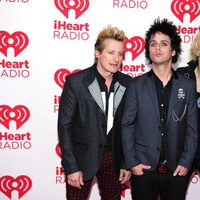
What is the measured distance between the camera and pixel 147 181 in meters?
2.16

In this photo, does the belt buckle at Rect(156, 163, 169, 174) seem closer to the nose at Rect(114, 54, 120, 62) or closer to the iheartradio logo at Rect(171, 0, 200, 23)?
the nose at Rect(114, 54, 120, 62)

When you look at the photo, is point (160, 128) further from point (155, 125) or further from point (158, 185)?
point (158, 185)

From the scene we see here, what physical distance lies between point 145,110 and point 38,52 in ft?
4.40

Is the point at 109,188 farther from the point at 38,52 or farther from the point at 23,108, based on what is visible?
the point at 38,52

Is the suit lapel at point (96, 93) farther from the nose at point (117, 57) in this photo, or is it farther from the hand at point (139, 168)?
the hand at point (139, 168)

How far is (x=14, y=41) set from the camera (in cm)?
289

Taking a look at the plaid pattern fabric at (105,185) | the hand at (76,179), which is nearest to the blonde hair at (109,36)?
the plaid pattern fabric at (105,185)

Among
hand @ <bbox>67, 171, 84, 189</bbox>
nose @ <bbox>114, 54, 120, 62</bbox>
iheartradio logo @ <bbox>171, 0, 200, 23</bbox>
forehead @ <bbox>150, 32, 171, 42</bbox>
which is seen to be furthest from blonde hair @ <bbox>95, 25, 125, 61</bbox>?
iheartradio logo @ <bbox>171, 0, 200, 23</bbox>

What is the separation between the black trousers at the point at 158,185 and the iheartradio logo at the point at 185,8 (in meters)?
1.68

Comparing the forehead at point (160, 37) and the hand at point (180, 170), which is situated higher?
the forehead at point (160, 37)

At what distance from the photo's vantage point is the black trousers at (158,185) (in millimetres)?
2154

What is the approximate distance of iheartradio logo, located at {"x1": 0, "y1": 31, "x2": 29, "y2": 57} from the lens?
2.87 metres

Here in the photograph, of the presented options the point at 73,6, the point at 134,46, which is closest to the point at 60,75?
the point at 73,6

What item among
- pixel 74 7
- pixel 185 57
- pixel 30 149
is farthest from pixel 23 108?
pixel 185 57
